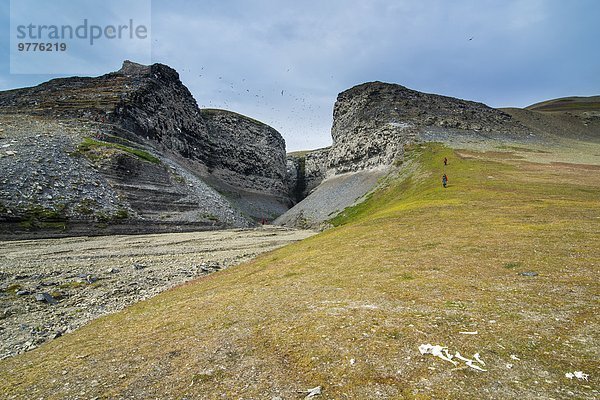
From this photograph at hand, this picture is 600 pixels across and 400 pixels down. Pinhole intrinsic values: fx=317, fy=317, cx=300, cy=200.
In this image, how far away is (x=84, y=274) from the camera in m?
25.8

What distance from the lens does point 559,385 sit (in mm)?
6609

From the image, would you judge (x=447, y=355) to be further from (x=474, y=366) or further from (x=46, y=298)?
(x=46, y=298)

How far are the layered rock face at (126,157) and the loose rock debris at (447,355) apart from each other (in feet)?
161

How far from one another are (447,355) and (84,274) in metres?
27.8

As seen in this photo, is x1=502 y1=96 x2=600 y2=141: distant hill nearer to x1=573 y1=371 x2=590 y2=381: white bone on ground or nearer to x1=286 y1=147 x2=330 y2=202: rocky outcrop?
x1=286 y1=147 x2=330 y2=202: rocky outcrop

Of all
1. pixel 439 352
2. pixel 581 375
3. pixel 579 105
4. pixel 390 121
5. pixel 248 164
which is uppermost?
pixel 579 105

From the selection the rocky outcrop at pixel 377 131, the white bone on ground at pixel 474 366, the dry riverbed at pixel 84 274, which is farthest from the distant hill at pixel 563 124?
the white bone on ground at pixel 474 366

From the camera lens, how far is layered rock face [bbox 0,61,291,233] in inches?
1816

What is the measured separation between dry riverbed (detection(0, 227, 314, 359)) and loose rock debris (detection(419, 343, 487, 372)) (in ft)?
53.1

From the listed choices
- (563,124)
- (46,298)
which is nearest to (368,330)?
(46,298)

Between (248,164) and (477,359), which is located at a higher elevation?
(248,164)

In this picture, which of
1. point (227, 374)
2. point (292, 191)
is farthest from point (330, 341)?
point (292, 191)

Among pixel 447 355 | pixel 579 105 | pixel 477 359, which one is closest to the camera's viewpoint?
pixel 477 359

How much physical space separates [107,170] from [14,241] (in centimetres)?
2004
